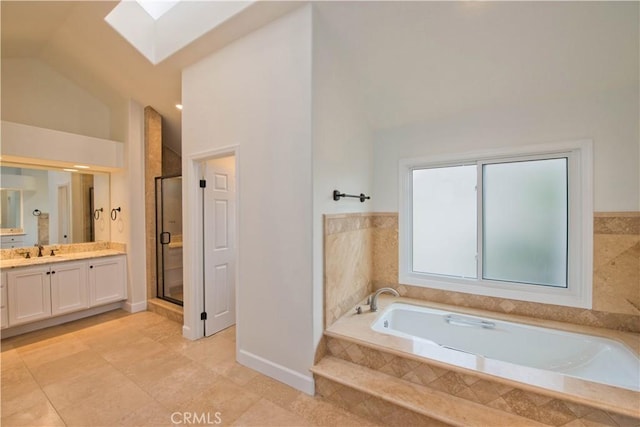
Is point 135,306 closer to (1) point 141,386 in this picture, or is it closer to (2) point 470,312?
(1) point 141,386

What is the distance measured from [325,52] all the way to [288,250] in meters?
1.58

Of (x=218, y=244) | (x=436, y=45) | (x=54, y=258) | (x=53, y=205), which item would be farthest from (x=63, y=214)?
(x=436, y=45)

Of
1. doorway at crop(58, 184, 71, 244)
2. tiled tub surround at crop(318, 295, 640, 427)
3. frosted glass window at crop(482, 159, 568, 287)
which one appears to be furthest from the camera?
doorway at crop(58, 184, 71, 244)

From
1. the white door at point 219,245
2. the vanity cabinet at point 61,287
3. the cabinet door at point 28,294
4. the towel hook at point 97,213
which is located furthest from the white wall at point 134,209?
the white door at point 219,245

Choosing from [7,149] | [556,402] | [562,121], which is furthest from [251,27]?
[556,402]

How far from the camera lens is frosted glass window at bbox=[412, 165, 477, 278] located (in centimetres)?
272

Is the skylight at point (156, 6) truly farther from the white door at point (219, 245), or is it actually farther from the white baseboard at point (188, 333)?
the white baseboard at point (188, 333)

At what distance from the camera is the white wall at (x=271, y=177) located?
1986 mm

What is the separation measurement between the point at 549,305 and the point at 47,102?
604 cm

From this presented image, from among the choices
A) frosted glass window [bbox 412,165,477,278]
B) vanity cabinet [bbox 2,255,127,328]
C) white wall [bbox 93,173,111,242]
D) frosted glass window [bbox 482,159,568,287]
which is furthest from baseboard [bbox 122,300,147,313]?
frosted glass window [bbox 482,159,568,287]

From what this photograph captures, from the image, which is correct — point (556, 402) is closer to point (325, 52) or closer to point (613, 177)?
point (613, 177)

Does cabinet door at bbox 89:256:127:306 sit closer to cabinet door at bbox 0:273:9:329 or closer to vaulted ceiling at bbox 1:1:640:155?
cabinet door at bbox 0:273:9:329

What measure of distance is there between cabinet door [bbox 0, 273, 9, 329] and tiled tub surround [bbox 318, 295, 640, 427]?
3.31 m

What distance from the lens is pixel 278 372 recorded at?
Result: 2137 mm
